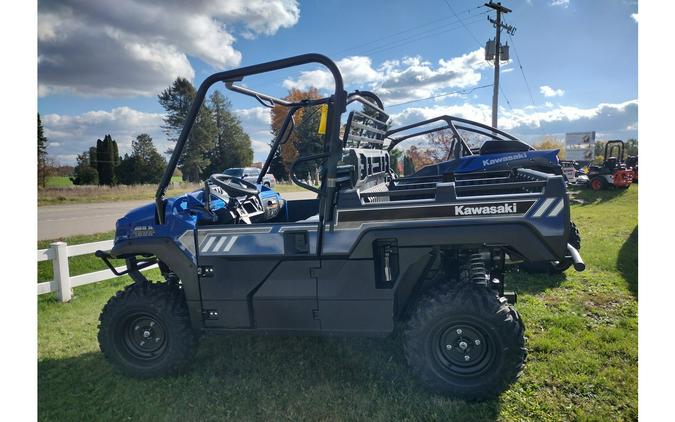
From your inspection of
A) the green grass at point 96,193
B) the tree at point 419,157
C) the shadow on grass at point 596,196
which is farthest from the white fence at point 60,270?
the shadow on grass at point 596,196

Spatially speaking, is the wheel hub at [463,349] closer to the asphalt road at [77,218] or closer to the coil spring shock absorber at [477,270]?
the coil spring shock absorber at [477,270]

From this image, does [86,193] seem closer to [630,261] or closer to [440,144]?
[440,144]

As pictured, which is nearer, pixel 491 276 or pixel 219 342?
pixel 491 276

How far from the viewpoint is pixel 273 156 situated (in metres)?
3.88

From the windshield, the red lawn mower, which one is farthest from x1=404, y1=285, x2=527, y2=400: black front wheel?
the red lawn mower

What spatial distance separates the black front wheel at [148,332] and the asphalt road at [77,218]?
96.4 inches

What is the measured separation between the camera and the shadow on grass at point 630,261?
14.0 ft

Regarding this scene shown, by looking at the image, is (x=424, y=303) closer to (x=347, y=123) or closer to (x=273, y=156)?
(x=347, y=123)

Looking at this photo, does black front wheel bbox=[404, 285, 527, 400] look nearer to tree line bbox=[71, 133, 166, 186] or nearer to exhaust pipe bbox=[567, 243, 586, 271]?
exhaust pipe bbox=[567, 243, 586, 271]

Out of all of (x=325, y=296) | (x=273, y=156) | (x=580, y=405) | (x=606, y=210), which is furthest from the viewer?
(x=606, y=210)

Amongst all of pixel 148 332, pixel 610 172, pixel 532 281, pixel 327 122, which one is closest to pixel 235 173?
pixel 327 122

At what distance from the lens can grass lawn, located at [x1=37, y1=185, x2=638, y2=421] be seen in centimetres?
244

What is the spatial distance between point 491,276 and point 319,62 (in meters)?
2.03
